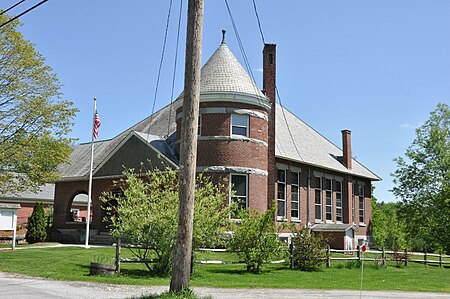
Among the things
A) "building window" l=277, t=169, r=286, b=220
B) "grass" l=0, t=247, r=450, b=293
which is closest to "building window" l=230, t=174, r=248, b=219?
"grass" l=0, t=247, r=450, b=293

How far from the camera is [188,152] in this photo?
11.0 metres

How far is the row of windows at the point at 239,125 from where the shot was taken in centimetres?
2827

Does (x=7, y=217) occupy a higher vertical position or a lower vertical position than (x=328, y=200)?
lower

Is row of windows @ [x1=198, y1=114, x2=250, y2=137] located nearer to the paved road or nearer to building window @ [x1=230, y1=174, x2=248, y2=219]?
building window @ [x1=230, y1=174, x2=248, y2=219]

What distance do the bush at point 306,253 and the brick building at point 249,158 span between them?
1.35 metres

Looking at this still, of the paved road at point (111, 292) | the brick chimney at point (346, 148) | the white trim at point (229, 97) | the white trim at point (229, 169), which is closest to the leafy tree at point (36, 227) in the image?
the white trim at point (229, 169)

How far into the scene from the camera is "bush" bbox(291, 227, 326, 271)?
23.0m

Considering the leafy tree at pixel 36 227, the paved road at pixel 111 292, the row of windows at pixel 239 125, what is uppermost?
the row of windows at pixel 239 125

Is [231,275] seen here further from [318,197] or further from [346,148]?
[346,148]

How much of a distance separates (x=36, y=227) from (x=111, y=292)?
64.3ft

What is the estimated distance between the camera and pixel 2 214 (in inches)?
989

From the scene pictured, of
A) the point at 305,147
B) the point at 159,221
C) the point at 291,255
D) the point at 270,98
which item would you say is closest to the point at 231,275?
the point at 159,221

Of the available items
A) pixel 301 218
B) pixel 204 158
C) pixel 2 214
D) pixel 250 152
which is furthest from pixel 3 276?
pixel 301 218

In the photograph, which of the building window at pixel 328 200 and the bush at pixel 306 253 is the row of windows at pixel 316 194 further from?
the bush at pixel 306 253
